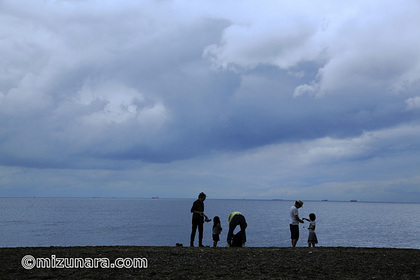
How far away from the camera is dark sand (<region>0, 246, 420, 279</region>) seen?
10.1 meters

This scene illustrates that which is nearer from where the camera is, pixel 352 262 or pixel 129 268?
pixel 129 268

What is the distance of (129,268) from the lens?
11.0 meters

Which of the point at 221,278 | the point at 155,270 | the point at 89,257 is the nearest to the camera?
the point at 221,278

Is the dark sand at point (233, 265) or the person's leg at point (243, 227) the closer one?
the dark sand at point (233, 265)

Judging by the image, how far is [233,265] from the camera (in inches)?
444

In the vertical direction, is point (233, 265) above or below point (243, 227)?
below

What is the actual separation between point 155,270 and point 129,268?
947mm

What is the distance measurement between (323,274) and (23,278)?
8.26 metres

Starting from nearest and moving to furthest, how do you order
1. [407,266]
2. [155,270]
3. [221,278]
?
[221,278]
[155,270]
[407,266]

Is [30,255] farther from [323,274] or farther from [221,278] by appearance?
[323,274]

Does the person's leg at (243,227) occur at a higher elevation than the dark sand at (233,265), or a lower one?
higher

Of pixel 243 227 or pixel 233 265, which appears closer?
pixel 233 265

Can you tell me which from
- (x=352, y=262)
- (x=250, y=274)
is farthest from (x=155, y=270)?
(x=352, y=262)

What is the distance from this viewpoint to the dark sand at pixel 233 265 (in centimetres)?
1007
